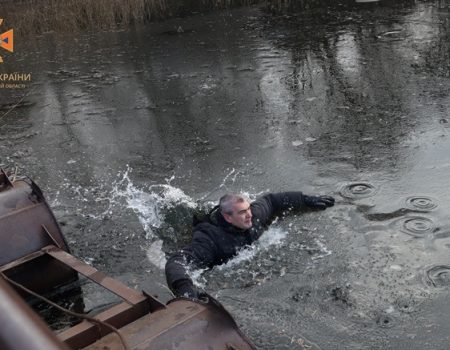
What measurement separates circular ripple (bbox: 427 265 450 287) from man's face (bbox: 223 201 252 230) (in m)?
1.46

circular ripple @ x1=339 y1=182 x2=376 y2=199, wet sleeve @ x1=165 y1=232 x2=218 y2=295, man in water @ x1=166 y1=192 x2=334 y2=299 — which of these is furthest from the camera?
circular ripple @ x1=339 y1=182 x2=376 y2=199

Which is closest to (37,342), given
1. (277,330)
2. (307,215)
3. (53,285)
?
(277,330)

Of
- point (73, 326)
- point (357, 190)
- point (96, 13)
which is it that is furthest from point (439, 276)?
point (96, 13)

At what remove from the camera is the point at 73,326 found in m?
3.29

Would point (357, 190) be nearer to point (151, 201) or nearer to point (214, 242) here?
point (214, 242)

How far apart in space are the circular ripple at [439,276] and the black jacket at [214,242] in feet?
4.77

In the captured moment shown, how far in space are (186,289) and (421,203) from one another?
2399 mm

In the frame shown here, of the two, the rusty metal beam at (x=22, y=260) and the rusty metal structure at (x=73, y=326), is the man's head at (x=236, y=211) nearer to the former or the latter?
the rusty metal structure at (x=73, y=326)

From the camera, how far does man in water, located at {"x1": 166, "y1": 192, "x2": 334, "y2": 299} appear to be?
4.14m

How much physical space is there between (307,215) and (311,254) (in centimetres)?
68

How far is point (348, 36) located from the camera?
36.7 ft

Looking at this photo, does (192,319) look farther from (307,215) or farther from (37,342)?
(307,215)

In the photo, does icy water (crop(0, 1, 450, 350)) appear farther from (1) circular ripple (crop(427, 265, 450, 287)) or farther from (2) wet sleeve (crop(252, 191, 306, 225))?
(2) wet sleeve (crop(252, 191, 306, 225))

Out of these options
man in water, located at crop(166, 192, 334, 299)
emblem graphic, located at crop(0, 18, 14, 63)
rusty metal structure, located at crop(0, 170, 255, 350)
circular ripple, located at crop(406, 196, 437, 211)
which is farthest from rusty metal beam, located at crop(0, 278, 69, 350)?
emblem graphic, located at crop(0, 18, 14, 63)
